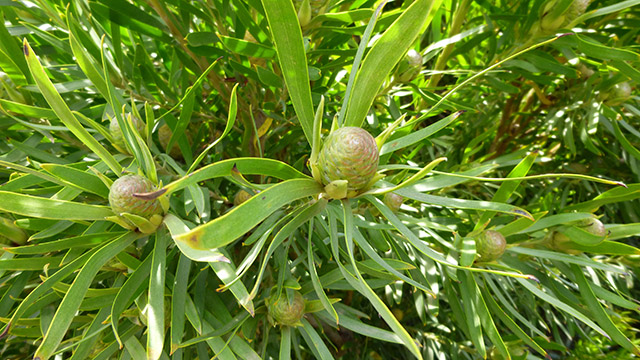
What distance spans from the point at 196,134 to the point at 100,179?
330 millimetres

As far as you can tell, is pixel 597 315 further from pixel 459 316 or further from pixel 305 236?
Result: pixel 305 236

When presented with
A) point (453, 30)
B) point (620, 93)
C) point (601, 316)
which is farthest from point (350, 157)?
point (620, 93)

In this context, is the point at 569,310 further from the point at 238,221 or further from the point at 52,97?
the point at 52,97

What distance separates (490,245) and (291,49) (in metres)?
0.37

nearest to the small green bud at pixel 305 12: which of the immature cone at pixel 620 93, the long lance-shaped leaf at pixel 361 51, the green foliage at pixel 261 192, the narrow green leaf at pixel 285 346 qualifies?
the green foliage at pixel 261 192

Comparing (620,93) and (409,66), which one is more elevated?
(409,66)

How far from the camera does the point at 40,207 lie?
31 centimetres

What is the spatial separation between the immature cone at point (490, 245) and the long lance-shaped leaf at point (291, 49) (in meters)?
0.31

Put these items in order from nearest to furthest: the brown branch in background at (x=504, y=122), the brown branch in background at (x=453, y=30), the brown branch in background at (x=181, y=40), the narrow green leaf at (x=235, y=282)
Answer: the narrow green leaf at (x=235, y=282) < the brown branch in background at (x=181, y=40) < the brown branch in background at (x=453, y=30) < the brown branch in background at (x=504, y=122)

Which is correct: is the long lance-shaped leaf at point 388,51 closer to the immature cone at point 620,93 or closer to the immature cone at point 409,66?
the immature cone at point 409,66

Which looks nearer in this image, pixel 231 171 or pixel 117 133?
pixel 231 171

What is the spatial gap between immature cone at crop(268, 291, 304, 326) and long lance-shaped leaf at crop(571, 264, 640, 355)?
37cm

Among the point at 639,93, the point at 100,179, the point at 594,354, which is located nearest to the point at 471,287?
the point at 100,179

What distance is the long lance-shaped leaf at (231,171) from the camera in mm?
229
